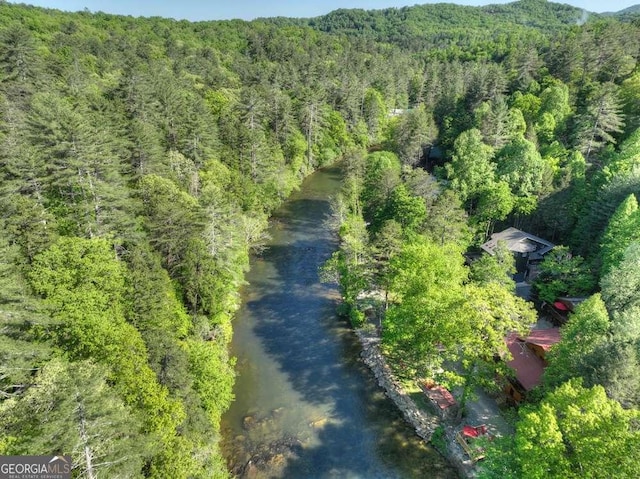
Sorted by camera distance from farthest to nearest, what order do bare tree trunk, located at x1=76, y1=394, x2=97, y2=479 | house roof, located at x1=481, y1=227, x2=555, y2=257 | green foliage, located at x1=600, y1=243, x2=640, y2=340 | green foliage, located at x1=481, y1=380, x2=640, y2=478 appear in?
house roof, located at x1=481, y1=227, x2=555, y2=257 < green foliage, located at x1=600, y1=243, x2=640, y2=340 < green foliage, located at x1=481, y1=380, x2=640, y2=478 < bare tree trunk, located at x1=76, y1=394, x2=97, y2=479

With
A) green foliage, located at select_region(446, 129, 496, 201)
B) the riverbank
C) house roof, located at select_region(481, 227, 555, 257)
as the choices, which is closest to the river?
the riverbank

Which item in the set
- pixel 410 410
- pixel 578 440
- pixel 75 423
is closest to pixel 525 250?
pixel 410 410

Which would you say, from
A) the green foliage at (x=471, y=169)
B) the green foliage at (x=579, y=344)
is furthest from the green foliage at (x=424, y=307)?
the green foliage at (x=471, y=169)

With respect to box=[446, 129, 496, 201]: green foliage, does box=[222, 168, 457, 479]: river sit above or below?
below

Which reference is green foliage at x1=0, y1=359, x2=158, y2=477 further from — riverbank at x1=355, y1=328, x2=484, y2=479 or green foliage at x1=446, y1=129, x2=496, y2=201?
green foliage at x1=446, y1=129, x2=496, y2=201

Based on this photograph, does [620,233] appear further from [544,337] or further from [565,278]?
[544,337]

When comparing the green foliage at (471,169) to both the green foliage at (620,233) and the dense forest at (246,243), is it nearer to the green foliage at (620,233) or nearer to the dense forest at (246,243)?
the dense forest at (246,243)
